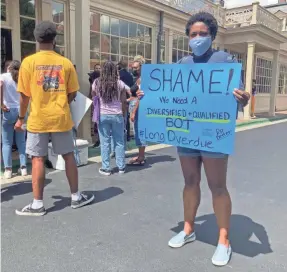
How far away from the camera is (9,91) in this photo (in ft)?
14.6

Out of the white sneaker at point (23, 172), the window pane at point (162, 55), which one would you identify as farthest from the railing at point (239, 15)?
the white sneaker at point (23, 172)

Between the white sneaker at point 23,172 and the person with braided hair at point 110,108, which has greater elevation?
the person with braided hair at point 110,108

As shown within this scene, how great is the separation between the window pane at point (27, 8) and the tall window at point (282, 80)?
649 inches

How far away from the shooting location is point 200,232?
299 centimetres

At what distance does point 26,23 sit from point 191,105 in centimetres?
530

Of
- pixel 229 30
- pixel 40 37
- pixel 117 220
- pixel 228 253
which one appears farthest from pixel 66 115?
pixel 229 30

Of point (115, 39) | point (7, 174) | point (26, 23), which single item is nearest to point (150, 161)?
point (7, 174)

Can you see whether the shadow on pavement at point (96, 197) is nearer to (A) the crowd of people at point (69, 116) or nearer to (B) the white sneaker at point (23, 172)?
(A) the crowd of people at point (69, 116)

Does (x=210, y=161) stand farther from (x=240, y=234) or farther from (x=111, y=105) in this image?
(x=111, y=105)

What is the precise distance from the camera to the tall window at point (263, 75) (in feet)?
54.2

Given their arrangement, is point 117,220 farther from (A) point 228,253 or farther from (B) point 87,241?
(A) point 228,253

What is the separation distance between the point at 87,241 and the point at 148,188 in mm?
1574

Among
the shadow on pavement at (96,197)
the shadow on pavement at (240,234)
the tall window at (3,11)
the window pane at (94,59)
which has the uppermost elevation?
the tall window at (3,11)

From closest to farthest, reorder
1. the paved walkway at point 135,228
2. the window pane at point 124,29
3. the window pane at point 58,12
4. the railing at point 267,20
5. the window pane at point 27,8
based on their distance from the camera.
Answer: the paved walkway at point 135,228 → the window pane at point 27,8 → the window pane at point 58,12 → the window pane at point 124,29 → the railing at point 267,20
